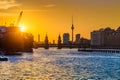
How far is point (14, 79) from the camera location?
9831 centimetres

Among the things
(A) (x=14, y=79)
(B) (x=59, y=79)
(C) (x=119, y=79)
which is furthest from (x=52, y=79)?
(C) (x=119, y=79)

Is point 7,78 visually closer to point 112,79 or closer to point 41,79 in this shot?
point 41,79

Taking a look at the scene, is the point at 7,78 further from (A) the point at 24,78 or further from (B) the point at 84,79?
(B) the point at 84,79

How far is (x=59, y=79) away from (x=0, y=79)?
38.2 ft

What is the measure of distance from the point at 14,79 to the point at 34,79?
395 centimetres

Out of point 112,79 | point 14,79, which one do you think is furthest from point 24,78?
point 112,79

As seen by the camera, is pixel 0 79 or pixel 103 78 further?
pixel 103 78

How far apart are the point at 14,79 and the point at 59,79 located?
29.3 ft

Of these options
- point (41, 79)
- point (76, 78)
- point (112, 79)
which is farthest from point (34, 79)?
point (112, 79)

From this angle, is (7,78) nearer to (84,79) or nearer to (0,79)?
(0,79)

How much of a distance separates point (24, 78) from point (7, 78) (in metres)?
3.44

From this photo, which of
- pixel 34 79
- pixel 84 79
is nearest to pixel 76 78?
pixel 84 79

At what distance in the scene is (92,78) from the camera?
10250 cm

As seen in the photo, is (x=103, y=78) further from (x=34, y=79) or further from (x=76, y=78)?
(x=34, y=79)
